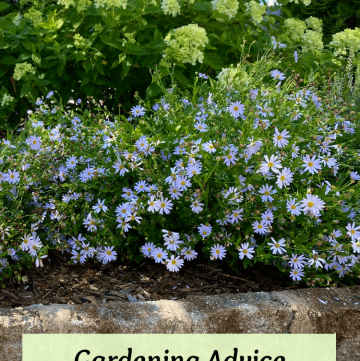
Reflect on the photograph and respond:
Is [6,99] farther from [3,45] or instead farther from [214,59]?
[214,59]

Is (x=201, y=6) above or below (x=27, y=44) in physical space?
above

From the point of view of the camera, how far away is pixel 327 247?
2.31 m

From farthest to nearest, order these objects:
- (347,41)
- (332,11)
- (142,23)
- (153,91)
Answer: (332,11), (347,41), (142,23), (153,91)

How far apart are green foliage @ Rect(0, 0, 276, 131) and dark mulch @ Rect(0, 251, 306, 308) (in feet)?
4.14

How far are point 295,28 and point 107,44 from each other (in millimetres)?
1519

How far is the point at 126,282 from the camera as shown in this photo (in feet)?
7.93

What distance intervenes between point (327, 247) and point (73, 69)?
254 cm

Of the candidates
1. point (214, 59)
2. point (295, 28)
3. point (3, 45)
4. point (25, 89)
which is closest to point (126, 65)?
point (214, 59)

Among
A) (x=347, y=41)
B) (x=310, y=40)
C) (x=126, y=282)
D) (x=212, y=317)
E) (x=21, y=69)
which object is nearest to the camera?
(x=212, y=317)

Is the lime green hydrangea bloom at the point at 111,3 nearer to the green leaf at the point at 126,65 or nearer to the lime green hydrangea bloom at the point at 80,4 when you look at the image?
the lime green hydrangea bloom at the point at 80,4

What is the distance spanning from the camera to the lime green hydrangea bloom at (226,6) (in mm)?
3256

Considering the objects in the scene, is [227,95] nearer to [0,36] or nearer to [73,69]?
[73,69]

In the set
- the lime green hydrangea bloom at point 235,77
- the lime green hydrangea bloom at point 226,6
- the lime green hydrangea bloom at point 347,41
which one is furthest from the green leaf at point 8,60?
the lime green hydrangea bloom at point 347,41

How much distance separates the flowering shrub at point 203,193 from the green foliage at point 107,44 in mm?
778
